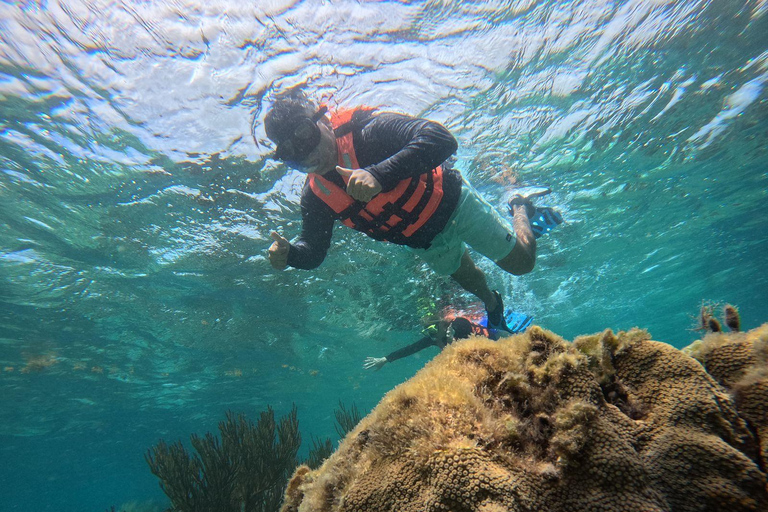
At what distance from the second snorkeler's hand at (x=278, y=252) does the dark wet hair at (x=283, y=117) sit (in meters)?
1.13

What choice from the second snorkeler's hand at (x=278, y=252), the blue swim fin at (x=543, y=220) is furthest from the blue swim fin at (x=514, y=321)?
the second snorkeler's hand at (x=278, y=252)

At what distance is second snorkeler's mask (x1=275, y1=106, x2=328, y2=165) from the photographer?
3.53m

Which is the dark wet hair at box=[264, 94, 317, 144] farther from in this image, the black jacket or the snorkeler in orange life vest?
the black jacket

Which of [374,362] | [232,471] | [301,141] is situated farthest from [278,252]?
[232,471]

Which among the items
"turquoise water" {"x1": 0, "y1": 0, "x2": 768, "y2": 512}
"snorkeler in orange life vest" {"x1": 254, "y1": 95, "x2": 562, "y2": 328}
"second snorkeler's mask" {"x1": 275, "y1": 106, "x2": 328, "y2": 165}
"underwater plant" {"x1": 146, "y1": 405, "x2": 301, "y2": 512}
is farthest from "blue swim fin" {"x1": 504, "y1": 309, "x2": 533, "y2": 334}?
"second snorkeler's mask" {"x1": 275, "y1": 106, "x2": 328, "y2": 165}

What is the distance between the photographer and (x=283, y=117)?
11.6 feet

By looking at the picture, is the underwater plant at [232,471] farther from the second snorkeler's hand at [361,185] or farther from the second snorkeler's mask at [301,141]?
the second snorkeler's hand at [361,185]

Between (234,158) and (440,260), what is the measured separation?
5896 mm

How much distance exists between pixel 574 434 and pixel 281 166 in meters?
8.16

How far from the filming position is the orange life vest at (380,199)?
3852mm

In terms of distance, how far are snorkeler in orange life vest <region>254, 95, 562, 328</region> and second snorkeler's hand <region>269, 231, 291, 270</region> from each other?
1 centimetres

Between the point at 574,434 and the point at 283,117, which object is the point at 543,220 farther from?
the point at 574,434

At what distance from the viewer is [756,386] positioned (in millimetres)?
1479

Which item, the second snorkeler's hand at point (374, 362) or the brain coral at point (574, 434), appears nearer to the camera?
the brain coral at point (574, 434)
